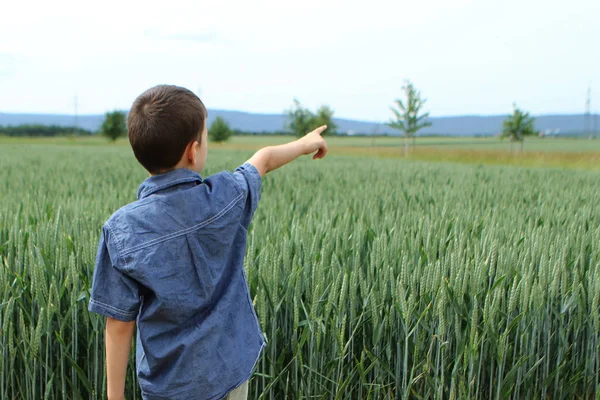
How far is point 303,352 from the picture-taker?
1.65 metres

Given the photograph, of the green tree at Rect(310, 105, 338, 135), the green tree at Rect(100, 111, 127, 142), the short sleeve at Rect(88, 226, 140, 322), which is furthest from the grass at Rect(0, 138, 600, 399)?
the green tree at Rect(100, 111, 127, 142)

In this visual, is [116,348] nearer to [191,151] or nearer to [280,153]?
[191,151]

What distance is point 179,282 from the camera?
1103 mm

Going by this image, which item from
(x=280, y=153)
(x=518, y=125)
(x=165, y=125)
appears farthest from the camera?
(x=518, y=125)

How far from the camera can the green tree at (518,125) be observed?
3350 centimetres

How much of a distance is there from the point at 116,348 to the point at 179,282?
8.4 inches

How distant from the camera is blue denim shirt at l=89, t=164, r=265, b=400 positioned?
3.53ft

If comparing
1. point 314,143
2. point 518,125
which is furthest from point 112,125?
point 314,143

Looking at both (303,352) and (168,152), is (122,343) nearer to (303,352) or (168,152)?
(168,152)

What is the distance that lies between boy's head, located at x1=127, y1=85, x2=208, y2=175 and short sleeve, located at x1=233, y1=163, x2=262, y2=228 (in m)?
0.14

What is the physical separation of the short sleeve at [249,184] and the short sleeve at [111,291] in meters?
0.30

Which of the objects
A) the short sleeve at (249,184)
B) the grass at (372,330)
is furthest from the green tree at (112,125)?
the short sleeve at (249,184)

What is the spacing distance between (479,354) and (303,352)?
551mm

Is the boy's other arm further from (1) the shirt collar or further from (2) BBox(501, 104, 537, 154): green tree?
(2) BBox(501, 104, 537, 154): green tree
